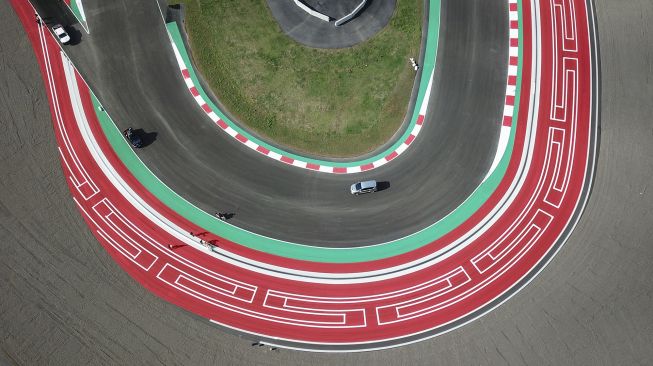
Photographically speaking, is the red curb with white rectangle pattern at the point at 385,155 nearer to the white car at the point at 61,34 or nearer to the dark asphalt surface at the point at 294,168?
the dark asphalt surface at the point at 294,168

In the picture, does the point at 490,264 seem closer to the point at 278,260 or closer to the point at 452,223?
the point at 452,223

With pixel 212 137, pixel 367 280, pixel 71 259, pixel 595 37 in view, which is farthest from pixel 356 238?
pixel 595 37

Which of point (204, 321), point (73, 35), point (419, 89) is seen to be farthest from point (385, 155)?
point (73, 35)

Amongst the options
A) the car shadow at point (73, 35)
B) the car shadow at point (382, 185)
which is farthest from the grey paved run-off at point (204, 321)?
the car shadow at point (382, 185)

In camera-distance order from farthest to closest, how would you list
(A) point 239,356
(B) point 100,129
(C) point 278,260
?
(B) point 100,129
(C) point 278,260
(A) point 239,356

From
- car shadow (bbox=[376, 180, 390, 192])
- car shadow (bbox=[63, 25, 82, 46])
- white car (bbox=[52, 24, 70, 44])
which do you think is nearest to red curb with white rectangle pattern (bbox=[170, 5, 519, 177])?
car shadow (bbox=[376, 180, 390, 192])
